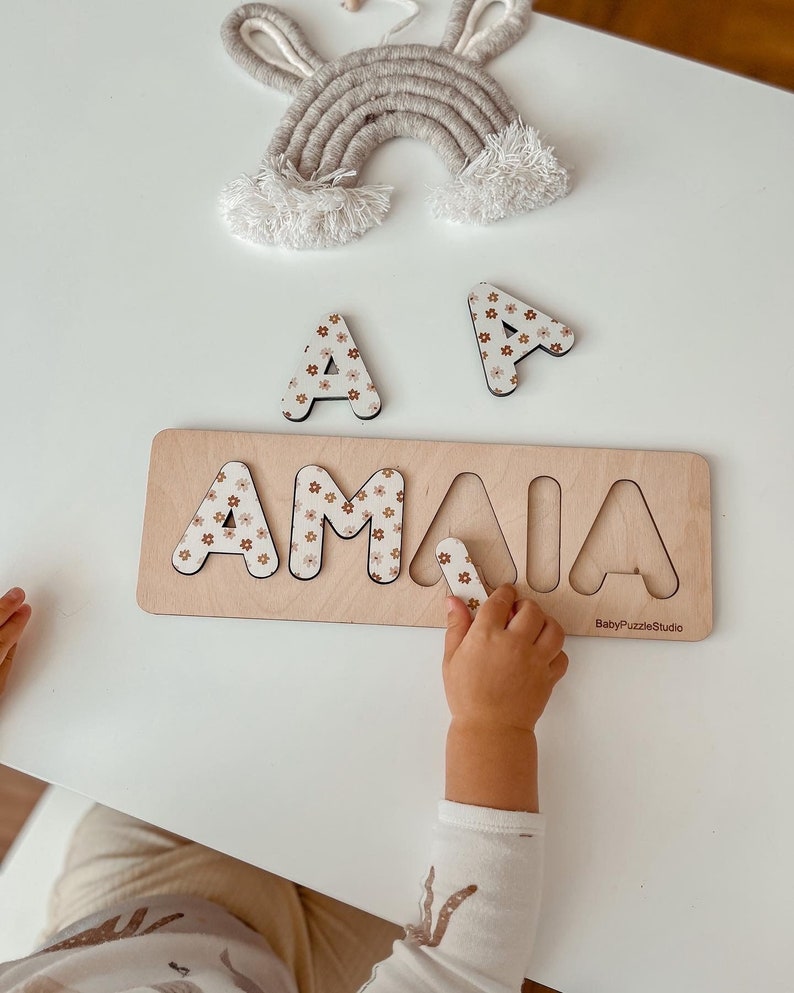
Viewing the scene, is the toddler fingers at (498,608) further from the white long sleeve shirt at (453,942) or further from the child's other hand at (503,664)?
the white long sleeve shirt at (453,942)

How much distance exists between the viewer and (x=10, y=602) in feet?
2.27

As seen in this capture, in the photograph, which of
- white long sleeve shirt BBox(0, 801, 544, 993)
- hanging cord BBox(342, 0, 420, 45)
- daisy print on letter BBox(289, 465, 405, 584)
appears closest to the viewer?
white long sleeve shirt BBox(0, 801, 544, 993)

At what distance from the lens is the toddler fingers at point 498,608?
26.1 inches

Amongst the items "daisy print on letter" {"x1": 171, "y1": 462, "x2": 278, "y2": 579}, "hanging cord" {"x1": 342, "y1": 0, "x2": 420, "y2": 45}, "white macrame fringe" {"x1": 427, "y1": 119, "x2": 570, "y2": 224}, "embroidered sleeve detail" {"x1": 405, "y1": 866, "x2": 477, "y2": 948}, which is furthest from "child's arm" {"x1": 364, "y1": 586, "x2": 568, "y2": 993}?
"hanging cord" {"x1": 342, "y1": 0, "x2": 420, "y2": 45}

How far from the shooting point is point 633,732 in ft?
2.15

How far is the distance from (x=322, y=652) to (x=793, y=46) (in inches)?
38.5

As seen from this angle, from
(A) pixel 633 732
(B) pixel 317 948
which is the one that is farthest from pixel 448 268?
(B) pixel 317 948

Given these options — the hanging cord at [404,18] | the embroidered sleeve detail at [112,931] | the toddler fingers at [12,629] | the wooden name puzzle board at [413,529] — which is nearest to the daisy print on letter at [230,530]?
the wooden name puzzle board at [413,529]

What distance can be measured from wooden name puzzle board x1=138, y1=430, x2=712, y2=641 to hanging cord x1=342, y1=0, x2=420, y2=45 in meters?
0.44

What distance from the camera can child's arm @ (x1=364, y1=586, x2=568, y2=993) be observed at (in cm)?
59

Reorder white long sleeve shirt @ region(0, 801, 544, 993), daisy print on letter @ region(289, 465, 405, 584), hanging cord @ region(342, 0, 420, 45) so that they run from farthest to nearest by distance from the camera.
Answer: hanging cord @ region(342, 0, 420, 45), daisy print on letter @ region(289, 465, 405, 584), white long sleeve shirt @ region(0, 801, 544, 993)

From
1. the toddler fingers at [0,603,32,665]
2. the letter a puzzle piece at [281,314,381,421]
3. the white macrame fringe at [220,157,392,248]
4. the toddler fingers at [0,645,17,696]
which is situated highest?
the white macrame fringe at [220,157,392,248]

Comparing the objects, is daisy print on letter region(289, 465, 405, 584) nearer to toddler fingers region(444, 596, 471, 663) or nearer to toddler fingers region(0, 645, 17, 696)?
toddler fingers region(444, 596, 471, 663)

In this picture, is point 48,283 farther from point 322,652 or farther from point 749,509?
point 749,509
